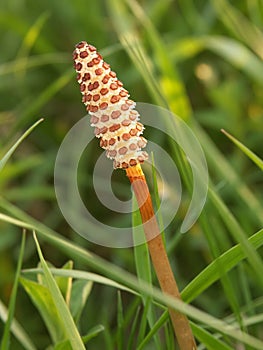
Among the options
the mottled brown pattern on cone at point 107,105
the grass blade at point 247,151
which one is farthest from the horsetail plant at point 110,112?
the grass blade at point 247,151

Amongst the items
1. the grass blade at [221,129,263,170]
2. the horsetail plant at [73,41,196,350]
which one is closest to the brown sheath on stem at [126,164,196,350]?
the horsetail plant at [73,41,196,350]

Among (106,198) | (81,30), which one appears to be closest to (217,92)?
(106,198)

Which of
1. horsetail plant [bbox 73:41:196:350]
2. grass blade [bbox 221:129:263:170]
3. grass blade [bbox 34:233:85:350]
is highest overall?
horsetail plant [bbox 73:41:196:350]

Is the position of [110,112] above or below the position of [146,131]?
below

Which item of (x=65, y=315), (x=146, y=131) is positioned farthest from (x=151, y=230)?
(x=146, y=131)

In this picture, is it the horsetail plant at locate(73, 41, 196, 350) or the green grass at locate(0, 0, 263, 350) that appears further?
the green grass at locate(0, 0, 263, 350)

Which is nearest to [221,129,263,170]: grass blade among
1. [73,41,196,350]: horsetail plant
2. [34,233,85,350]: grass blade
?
[73,41,196,350]: horsetail plant

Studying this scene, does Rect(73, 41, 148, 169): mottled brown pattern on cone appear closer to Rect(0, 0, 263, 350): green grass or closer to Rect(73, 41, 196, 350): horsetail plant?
Rect(73, 41, 196, 350): horsetail plant

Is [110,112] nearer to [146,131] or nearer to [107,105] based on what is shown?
[107,105]

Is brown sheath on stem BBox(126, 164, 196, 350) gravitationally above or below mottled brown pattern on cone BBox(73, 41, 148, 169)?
below

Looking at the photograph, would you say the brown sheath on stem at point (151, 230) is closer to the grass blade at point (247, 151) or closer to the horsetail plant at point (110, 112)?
the horsetail plant at point (110, 112)
